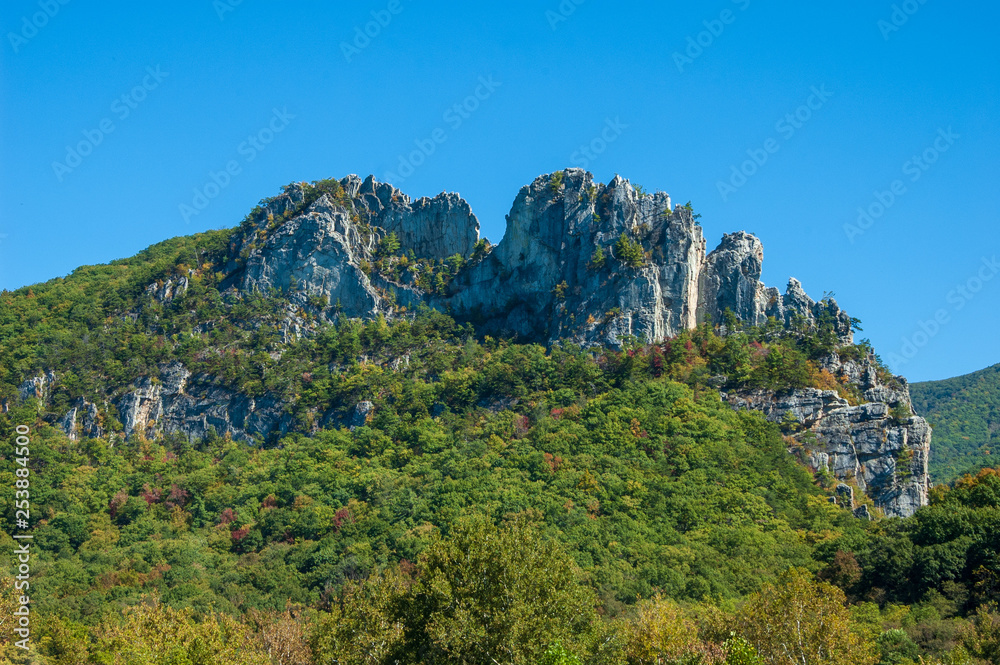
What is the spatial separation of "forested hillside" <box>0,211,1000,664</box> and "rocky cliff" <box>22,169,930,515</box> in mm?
1301

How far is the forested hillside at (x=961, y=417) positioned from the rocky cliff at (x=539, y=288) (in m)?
37.1

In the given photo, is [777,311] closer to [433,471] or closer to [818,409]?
[818,409]

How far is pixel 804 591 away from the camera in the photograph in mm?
31516

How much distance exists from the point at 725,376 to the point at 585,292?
14752mm

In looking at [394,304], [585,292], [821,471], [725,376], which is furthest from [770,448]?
[394,304]

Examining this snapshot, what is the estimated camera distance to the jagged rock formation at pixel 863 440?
6406cm

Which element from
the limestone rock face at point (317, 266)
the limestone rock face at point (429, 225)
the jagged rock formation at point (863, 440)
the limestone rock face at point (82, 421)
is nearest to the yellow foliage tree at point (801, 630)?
the jagged rock formation at point (863, 440)

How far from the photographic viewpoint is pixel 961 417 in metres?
124

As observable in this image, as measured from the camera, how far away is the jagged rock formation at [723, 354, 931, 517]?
64062mm

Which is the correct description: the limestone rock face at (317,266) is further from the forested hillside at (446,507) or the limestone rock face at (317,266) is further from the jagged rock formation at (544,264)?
the forested hillside at (446,507)

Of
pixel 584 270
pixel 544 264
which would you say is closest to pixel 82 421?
pixel 544 264

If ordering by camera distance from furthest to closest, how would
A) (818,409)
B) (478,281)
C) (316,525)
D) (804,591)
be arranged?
(478,281), (818,409), (316,525), (804,591)

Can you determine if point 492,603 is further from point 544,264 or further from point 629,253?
point 544,264

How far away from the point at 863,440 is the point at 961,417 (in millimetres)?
69142
